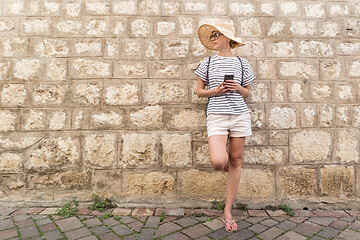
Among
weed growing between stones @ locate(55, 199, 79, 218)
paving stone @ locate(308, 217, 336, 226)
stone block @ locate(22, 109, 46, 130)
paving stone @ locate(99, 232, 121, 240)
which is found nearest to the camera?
paving stone @ locate(99, 232, 121, 240)

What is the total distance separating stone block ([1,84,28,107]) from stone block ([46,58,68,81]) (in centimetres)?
39

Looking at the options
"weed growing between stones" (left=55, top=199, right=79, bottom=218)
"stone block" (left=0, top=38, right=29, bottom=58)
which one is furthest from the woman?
"stone block" (left=0, top=38, right=29, bottom=58)

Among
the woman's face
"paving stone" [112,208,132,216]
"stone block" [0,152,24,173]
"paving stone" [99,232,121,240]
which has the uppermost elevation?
the woman's face

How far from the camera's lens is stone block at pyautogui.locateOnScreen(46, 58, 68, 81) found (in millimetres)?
2951

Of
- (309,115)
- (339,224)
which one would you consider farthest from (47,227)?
(309,115)

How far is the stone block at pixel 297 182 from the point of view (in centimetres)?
295

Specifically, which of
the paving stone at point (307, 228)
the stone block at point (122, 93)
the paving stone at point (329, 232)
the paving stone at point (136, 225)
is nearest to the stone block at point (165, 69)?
the stone block at point (122, 93)

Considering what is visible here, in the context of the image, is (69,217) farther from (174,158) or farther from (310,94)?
(310,94)

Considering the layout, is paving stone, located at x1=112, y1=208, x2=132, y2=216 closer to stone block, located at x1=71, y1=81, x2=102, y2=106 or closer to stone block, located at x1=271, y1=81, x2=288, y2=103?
stone block, located at x1=71, y1=81, x2=102, y2=106

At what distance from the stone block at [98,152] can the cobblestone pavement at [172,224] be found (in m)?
0.60

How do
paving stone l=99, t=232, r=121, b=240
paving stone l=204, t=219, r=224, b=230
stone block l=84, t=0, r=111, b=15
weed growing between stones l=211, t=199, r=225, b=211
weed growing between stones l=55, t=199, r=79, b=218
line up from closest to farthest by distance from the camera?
paving stone l=99, t=232, r=121, b=240, paving stone l=204, t=219, r=224, b=230, weed growing between stones l=55, t=199, r=79, b=218, weed growing between stones l=211, t=199, r=225, b=211, stone block l=84, t=0, r=111, b=15

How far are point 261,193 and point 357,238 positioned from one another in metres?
1.03

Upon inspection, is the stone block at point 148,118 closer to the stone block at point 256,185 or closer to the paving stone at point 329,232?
the stone block at point 256,185

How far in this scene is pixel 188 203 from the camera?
2.90m
